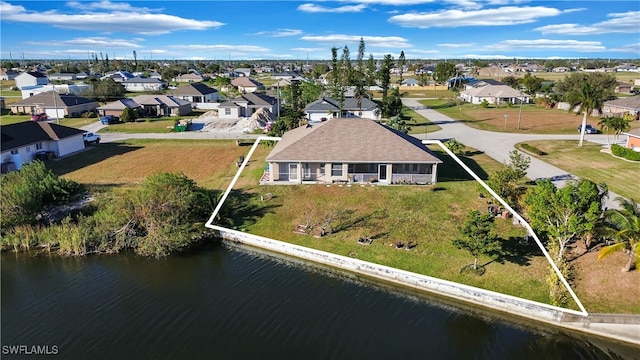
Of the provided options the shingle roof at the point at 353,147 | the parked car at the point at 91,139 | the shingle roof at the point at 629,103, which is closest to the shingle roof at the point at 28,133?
the parked car at the point at 91,139

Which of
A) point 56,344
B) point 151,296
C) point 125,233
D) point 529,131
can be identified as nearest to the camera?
point 56,344

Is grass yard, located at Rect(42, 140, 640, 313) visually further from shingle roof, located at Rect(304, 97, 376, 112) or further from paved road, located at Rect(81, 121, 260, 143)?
shingle roof, located at Rect(304, 97, 376, 112)

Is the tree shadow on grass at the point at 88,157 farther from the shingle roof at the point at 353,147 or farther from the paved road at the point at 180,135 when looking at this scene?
the shingle roof at the point at 353,147

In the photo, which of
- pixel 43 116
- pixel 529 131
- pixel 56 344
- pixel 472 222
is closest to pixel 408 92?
pixel 529 131

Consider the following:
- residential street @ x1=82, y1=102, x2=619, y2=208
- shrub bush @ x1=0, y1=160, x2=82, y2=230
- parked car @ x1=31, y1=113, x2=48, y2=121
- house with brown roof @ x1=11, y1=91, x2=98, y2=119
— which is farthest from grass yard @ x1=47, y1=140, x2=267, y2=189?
house with brown roof @ x1=11, y1=91, x2=98, y2=119

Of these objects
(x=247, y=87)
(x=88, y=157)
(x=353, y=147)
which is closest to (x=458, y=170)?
(x=353, y=147)

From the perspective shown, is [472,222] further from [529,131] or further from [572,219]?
[529,131]
